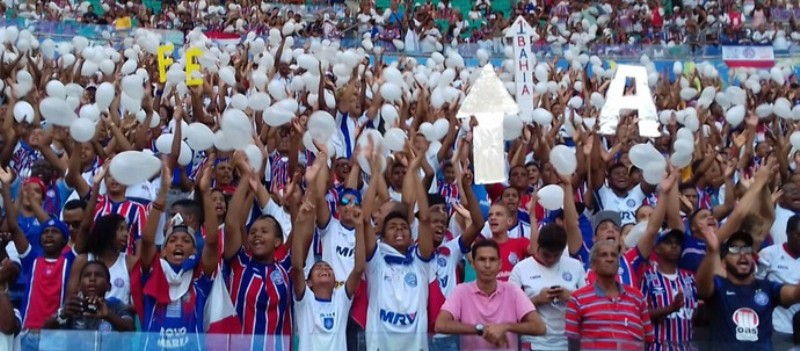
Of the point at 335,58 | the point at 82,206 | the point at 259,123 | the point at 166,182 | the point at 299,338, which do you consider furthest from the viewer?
the point at 335,58

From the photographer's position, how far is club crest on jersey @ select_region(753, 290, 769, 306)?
5.64 meters

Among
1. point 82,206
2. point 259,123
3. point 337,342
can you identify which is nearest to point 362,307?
point 337,342

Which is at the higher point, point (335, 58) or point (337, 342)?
point (335, 58)

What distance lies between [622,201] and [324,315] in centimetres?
299

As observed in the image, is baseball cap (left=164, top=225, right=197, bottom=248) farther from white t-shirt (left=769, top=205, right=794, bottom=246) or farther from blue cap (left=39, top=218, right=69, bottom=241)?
white t-shirt (left=769, top=205, right=794, bottom=246)

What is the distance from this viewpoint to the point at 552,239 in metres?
5.93

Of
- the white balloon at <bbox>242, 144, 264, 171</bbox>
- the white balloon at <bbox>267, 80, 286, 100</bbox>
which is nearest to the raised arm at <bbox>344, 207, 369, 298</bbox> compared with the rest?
the white balloon at <bbox>242, 144, 264, 171</bbox>

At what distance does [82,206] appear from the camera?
6562 mm

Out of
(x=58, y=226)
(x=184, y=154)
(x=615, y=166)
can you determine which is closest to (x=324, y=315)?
(x=58, y=226)

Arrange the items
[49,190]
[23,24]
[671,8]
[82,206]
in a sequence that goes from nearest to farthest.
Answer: [82,206]
[49,190]
[23,24]
[671,8]

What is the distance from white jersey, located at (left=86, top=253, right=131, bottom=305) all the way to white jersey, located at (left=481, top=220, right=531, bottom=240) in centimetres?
223

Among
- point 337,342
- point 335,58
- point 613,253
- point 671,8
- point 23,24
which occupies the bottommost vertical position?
point 337,342

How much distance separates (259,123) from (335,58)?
242 cm

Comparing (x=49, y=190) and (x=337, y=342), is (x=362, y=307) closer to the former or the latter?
(x=337, y=342)
